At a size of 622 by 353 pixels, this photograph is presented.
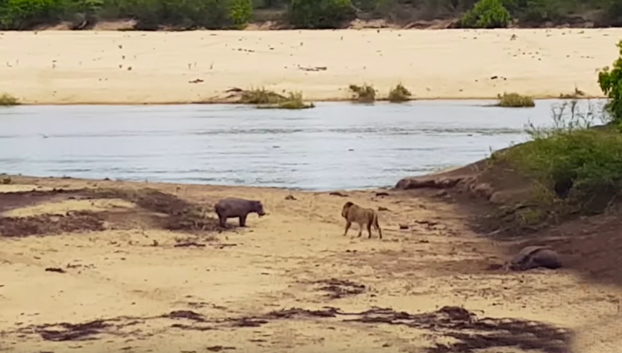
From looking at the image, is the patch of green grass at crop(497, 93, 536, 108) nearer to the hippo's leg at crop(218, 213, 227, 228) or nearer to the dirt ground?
the dirt ground

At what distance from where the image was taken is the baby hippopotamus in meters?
14.0

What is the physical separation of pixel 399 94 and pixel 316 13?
53.8 ft

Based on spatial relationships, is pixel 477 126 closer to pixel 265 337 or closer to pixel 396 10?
pixel 265 337

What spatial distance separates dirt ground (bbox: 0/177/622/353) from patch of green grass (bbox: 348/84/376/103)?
63.0ft

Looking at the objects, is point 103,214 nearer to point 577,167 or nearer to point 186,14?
point 577,167

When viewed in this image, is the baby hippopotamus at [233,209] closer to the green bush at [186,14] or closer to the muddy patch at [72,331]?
the muddy patch at [72,331]

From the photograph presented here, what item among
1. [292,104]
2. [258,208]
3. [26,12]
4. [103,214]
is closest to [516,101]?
[292,104]

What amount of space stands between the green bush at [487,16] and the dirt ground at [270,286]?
3397 centimetres

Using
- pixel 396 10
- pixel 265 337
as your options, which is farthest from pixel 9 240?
pixel 396 10

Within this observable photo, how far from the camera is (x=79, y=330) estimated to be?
9.29 meters

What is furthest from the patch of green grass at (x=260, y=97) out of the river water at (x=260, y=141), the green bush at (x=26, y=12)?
the green bush at (x=26, y=12)

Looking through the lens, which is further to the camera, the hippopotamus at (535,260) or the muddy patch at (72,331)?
the hippopotamus at (535,260)

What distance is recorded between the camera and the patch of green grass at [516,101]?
32656 millimetres

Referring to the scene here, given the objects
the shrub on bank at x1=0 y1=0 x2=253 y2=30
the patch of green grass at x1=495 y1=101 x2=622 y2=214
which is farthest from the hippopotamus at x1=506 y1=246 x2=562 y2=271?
the shrub on bank at x1=0 y1=0 x2=253 y2=30
